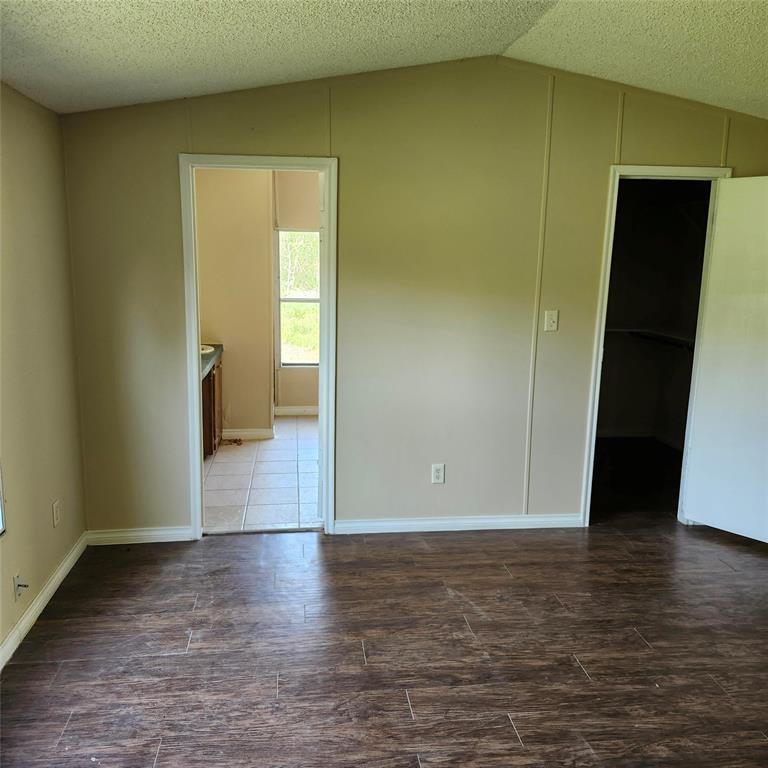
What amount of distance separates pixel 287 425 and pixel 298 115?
137 inches

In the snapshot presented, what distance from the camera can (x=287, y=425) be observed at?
6133mm

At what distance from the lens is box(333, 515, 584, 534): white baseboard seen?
363 cm

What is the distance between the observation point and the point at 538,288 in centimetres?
350

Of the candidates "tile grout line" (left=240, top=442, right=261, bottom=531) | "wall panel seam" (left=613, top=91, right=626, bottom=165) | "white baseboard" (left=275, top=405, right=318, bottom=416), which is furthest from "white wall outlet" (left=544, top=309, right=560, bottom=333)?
"white baseboard" (left=275, top=405, right=318, bottom=416)

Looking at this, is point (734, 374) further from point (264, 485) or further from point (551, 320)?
point (264, 485)

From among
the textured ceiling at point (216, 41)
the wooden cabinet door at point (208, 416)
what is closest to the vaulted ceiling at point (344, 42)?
the textured ceiling at point (216, 41)

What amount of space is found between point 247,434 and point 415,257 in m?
2.86

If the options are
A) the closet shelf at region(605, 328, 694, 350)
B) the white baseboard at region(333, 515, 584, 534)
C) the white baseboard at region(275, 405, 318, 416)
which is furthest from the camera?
the white baseboard at region(275, 405, 318, 416)

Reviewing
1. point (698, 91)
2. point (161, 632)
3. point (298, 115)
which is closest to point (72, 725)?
point (161, 632)

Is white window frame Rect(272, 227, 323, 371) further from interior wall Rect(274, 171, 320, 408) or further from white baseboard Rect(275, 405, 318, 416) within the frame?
white baseboard Rect(275, 405, 318, 416)

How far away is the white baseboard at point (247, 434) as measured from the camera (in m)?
5.59

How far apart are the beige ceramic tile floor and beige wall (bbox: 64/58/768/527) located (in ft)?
1.33

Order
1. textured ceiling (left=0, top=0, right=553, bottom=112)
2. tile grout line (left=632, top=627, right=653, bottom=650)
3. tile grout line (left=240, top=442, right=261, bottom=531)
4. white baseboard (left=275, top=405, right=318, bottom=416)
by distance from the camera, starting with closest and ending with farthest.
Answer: textured ceiling (left=0, top=0, right=553, bottom=112)
tile grout line (left=632, top=627, right=653, bottom=650)
tile grout line (left=240, top=442, right=261, bottom=531)
white baseboard (left=275, top=405, right=318, bottom=416)

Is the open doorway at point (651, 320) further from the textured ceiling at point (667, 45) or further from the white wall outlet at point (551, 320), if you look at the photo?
the textured ceiling at point (667, 45)
